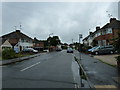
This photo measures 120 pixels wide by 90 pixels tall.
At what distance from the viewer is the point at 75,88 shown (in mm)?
5742

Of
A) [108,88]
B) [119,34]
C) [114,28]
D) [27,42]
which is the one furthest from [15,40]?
[108,88]

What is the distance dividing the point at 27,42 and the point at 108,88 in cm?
5367

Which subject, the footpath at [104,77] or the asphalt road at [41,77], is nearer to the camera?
the footpath at [104,77]

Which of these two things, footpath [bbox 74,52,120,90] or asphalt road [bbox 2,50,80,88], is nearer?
footpath [bbox 74,52,120,90]

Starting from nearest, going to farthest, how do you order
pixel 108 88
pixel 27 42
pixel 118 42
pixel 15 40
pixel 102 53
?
1. pixel 108 88
2. pixel 118 42
3. pixel 102 53
4. pixel 15 40
5. pixel 27 42

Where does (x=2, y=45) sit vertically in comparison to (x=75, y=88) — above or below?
above

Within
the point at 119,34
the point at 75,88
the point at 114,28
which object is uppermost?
the point at 114,28

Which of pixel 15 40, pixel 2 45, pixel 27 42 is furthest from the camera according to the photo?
pixel 27 42

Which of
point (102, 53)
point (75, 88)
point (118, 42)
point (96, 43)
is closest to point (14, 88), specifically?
point (75, 88)

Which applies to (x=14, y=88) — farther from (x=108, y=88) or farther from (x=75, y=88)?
(x=108, y=88)

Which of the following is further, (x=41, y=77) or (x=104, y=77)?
(x=41, y=77)

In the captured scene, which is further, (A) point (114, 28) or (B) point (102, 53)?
(A) point (114, 28)

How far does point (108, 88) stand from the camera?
18.2 ft

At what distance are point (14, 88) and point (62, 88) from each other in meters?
2.07
